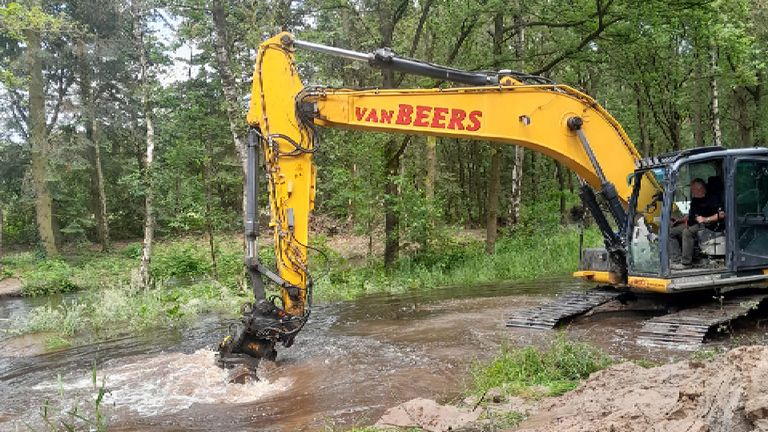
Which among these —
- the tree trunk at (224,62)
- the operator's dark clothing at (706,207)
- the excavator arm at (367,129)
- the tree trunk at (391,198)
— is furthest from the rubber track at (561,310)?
the tree trunk at (224,62)

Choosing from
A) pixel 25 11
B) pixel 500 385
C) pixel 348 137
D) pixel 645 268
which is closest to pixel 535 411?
pixel 500 385

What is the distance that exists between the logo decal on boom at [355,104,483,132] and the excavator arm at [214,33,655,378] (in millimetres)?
12

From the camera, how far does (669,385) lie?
14.5ft

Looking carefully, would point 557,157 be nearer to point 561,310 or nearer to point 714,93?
point 561,310

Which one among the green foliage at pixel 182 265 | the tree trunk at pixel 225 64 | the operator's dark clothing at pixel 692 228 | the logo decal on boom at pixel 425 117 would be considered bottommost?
the green foliage at pixel 182 265

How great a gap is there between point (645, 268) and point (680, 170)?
4.29 feet

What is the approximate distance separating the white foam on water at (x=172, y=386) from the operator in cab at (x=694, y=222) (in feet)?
16.9

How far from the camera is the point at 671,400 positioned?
13.0 feet

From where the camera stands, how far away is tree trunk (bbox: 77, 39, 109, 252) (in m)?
26.0

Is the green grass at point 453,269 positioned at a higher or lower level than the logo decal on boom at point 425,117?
lower

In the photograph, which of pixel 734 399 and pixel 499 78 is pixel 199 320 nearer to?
pixel 499 78

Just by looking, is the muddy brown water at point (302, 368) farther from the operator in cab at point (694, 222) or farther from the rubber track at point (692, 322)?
the operator in cab at point (694, 222)

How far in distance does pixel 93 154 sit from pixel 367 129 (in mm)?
24048

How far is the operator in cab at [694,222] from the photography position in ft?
27.0
